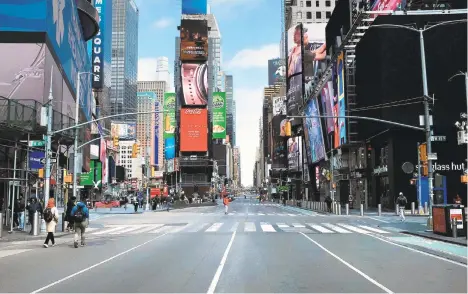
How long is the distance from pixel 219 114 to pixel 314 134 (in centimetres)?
11134

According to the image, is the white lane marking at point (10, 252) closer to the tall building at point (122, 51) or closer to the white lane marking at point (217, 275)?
the white lane marking at point (217, 275)

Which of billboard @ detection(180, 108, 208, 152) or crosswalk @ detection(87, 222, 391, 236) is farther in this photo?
billboard @ detection(180, 108, 208, 152)

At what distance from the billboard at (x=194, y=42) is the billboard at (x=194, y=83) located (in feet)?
8.49

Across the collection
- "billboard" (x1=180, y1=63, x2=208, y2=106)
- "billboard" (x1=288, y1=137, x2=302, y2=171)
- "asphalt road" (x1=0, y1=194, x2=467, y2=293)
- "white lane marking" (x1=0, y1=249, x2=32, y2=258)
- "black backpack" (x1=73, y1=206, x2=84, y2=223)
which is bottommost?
"white lane marking" (x1=0, y1=249, x2=32, y2=258)

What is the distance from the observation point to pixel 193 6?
156875mm

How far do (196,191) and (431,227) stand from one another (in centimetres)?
→ 15320

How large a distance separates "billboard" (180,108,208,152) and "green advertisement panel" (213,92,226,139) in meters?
21.1

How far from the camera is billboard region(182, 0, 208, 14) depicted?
156375mm

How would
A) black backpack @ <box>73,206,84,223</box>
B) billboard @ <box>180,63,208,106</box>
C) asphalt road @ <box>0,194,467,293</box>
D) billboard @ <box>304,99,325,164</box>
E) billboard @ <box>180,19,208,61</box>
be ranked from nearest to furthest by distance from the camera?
asphalt road @ <box>0,194,467,293</box> → black backpack @ <box>73,206,84,223</box> → billboard @ <box>304,99,325,164</box> → billboard @ <box>180,19,208,61</box> → billboard @ <box>180,63,208,106</box>

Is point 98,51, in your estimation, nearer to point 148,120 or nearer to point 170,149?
point 148,120

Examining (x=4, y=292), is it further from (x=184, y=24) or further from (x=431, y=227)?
(x=184, y=24)

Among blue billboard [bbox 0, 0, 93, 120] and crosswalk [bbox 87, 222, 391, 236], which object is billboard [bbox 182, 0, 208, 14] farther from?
crosswalk [bbox 87, 222, 391, 236]

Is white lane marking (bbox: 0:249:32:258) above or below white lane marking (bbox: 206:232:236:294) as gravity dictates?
below

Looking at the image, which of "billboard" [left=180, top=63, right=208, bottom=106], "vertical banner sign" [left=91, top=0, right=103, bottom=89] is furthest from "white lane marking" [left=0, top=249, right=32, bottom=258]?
"billboard" [left=180, top=63, right=208, bottom=106]
